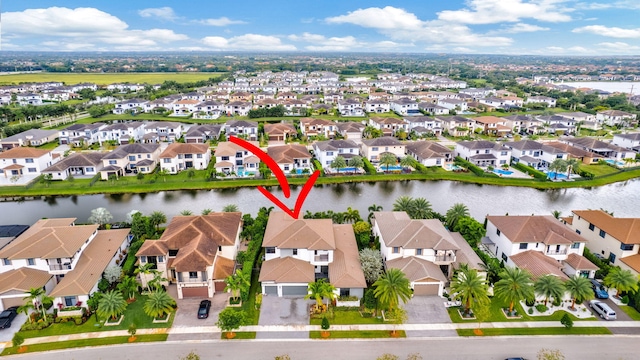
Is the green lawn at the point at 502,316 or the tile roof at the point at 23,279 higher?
the tile roof at the point at 23,279

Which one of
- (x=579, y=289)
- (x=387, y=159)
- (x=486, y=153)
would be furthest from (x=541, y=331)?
(x=486, y=153)

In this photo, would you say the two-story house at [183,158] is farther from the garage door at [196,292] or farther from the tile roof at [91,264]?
the garage door at [196,292]

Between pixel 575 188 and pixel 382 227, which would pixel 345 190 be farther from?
pixel 575 188

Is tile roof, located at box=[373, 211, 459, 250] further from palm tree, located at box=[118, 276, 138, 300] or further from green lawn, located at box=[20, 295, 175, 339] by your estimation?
palm tree, located at box=[118, 276, 138, 300]

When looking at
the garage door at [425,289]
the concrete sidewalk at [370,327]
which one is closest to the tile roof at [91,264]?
the concrete sidewalk at [370,327]

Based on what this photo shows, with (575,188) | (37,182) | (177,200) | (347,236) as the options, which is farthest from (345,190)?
(37,182)

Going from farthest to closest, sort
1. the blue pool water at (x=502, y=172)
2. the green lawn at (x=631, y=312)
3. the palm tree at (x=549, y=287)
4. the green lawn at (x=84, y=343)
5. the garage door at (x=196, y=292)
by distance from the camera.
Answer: the blue pool water at (x=502, y=172) → the garage door at (x=196, y=292) → the green lawn at (x=631, y=312) → the palm tree at (x=549, y=287) → the green lawn at (x=84, y=343)
